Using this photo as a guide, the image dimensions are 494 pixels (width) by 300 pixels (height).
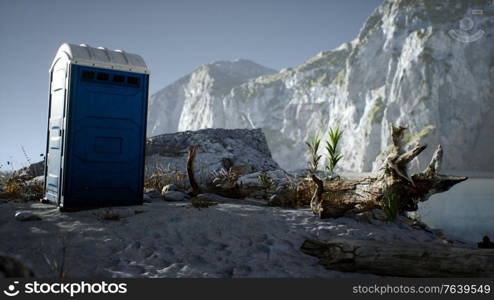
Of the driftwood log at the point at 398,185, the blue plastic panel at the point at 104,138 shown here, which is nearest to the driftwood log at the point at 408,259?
the driftwood log at the point at 398,185

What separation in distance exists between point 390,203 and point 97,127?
5451 mm

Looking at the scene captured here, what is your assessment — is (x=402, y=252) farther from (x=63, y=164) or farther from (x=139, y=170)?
(x=63, y=164)

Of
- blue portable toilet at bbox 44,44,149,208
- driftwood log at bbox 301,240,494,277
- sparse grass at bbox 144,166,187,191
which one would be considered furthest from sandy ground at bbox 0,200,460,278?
sparse grass at bbox 144,166,187,191

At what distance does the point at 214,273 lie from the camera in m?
4.11

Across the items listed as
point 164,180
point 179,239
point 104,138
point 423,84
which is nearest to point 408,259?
point 179,239

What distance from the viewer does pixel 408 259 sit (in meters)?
4.20

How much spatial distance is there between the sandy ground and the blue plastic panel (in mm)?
685

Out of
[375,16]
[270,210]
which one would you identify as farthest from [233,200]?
[375,16]

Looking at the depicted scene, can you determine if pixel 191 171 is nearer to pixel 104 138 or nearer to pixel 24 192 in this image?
pixel 104 138

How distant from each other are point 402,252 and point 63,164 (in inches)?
227

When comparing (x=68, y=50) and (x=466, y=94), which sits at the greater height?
(x=466, y=94)

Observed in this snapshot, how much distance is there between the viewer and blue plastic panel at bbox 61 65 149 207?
22.2 feet

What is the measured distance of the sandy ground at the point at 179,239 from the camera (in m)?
4.20

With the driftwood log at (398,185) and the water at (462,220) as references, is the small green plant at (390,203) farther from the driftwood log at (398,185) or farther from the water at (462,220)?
the water at (462,220)
